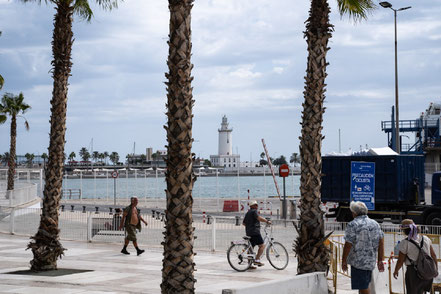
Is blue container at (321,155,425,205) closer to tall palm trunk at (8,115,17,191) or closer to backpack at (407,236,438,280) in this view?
backpack at (407,236,438,280)

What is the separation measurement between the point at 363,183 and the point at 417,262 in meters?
18.1

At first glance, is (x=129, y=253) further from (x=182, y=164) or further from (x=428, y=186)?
(x=428, y=186)

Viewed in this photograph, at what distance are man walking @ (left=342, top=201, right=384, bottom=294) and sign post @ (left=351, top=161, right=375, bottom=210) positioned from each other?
17684mm

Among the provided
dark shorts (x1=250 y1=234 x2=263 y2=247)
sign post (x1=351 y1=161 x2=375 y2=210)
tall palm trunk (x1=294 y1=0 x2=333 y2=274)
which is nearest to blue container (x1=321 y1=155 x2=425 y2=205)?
sign post (x1=351 y1=161 x2=375 y2=210)

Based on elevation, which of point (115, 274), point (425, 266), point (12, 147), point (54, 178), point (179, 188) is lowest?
point (115, 274)

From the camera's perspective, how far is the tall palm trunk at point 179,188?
29.5 ft

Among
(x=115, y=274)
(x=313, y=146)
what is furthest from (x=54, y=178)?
(x=313, y=146)

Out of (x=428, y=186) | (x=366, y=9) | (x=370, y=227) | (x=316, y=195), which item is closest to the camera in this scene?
(x=370, y=227)

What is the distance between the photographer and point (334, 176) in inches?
1157

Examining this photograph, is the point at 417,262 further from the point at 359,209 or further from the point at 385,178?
the point at 385,178

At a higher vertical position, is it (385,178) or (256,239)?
(385,178)

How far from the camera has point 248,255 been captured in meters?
15.7

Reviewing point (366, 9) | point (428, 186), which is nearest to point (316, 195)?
point (366, 9)

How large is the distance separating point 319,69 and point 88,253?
10.2 m
